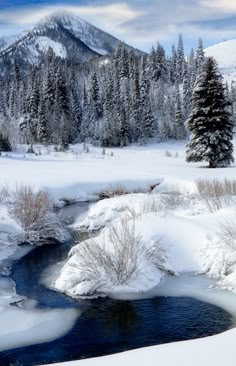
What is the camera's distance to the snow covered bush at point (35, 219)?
849 inches

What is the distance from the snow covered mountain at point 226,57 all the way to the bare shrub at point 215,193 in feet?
324

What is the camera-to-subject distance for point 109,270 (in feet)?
50.5

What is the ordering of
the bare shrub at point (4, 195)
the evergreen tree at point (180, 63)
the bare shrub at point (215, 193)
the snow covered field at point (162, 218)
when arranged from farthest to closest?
the evergreen tree at point (180, 63), the bare shrub at point (4, 195), the bare shrub at point (215, 193), the snow covered field at point (162, 218)

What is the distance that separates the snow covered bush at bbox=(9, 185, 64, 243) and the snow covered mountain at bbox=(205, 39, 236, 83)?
338ft

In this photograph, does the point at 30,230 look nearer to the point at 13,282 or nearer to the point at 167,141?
the point at 13,282

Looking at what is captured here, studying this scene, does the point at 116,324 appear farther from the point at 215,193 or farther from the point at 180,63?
the point at 180,63

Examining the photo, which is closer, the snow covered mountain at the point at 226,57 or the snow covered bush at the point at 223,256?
the snow covered bush at the point at 223,256

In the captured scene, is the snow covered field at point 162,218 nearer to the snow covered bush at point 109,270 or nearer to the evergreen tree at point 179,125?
the snow covered bush at point 109,270

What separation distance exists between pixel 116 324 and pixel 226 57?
154 m

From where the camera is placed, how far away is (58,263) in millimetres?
18500

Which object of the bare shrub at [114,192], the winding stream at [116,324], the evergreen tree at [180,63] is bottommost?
the winding stream at [116,324]

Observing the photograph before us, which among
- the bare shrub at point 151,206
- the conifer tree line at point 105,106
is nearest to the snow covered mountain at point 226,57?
the conifer tree line at point 105,106

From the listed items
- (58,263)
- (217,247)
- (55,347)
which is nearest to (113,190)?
(58,263)

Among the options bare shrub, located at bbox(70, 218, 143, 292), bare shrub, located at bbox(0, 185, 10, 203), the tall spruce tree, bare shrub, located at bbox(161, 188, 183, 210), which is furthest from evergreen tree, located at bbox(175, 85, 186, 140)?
bare shrub, located at bbox(70, 218, 143, 292)
